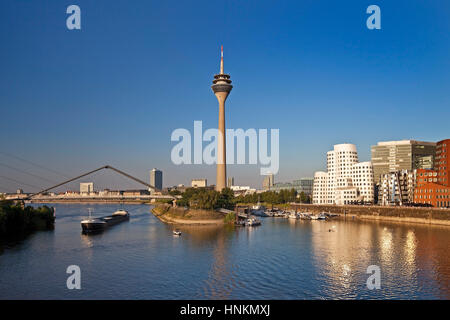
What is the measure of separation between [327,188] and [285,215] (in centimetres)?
2477

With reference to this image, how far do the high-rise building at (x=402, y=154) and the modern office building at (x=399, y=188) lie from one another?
31.1 m

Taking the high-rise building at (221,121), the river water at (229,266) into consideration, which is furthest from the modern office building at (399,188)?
the high-rise building at (221,121)

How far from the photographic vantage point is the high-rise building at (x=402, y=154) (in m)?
118

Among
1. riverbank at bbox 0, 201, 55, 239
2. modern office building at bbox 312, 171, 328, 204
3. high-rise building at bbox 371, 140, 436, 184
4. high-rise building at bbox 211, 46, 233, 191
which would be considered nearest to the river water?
riverbank at bbox 0, 201, 55, 239

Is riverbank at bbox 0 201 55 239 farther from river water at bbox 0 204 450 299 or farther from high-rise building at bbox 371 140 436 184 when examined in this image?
high-rise building at bbox 371 140 436 184

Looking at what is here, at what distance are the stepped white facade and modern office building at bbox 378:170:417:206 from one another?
764cm

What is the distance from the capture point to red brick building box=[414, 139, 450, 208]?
6738 centimetres

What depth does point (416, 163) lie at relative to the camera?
11725cm

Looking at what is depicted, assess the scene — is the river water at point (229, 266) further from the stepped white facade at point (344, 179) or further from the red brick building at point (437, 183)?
the stepped white facade at point (344, 179)

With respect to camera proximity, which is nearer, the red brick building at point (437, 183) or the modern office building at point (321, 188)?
the red brick building at point (437, 183)

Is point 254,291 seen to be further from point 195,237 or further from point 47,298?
point 195,237

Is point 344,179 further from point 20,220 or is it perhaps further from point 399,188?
point 20,220
